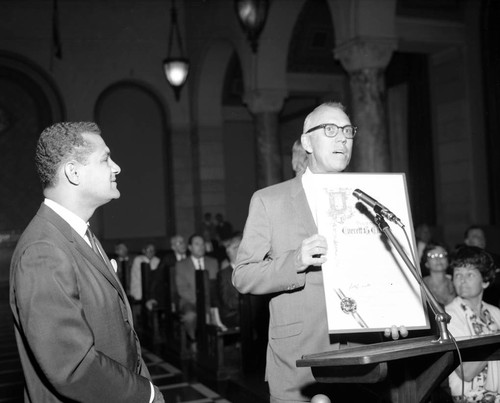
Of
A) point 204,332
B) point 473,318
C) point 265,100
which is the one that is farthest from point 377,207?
point 265,100

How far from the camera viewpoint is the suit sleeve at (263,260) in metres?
2.29

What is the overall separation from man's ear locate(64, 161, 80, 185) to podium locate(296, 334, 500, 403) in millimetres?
968

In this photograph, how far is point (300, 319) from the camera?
2.38 metres

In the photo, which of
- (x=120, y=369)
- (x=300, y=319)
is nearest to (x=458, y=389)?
(x=300, y=319)

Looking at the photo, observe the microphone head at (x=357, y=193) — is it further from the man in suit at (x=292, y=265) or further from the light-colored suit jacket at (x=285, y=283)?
the light-colored suit jacket at (x=285, y=283)

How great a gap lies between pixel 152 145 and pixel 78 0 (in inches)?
162

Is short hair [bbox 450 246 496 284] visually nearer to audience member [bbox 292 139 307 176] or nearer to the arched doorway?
audience member [bbox 292 139 307 176]

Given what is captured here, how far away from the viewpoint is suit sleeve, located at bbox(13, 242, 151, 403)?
1.77 metres

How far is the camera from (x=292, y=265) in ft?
7.43

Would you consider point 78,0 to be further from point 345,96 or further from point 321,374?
point 321,374

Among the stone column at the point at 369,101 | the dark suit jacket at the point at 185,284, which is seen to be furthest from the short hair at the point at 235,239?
the stone column at the point at 369,101

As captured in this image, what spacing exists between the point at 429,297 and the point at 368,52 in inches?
259

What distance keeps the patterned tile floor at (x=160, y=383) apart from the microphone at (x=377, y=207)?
3.84 m

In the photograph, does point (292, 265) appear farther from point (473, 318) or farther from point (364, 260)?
point (473, 318)
